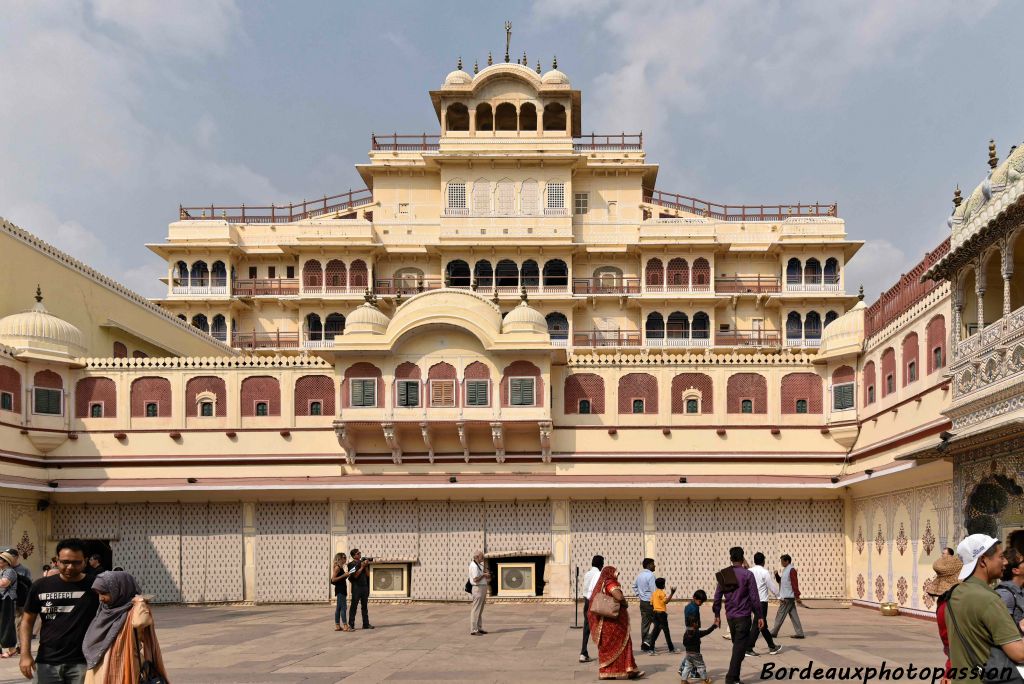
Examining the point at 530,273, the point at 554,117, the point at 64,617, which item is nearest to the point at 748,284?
the point at 530,273

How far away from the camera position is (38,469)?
110ft

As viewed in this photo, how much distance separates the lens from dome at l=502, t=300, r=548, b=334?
33.5 metres

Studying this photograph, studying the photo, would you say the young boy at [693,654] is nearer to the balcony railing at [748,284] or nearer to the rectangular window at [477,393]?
the rectangular window at [477,393]

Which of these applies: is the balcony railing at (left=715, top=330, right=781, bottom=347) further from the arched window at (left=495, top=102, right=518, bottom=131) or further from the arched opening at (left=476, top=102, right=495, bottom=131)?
the arched opening at (left=476, top=102, right=495, bottom=131)

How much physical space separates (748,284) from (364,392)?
25071 mm

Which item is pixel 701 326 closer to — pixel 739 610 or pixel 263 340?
pixel 263 340

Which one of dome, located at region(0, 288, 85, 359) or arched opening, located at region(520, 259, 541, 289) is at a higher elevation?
arched opening, located at region(520, 259, 541, 289)

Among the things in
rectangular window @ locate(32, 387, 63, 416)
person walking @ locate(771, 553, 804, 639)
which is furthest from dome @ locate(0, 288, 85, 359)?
person walking @ locate(771, 553, 804, 639)

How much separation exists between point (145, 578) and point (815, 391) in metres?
21.9

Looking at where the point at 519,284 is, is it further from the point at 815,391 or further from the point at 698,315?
the point at 815,391

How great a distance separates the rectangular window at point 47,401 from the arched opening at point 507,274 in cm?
2250

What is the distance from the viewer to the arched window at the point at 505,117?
53438 mm

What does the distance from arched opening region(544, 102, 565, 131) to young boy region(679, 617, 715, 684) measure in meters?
41.7

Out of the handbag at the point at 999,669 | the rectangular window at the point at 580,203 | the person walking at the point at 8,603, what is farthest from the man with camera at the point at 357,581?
the rectangular window at the point at 580,203
